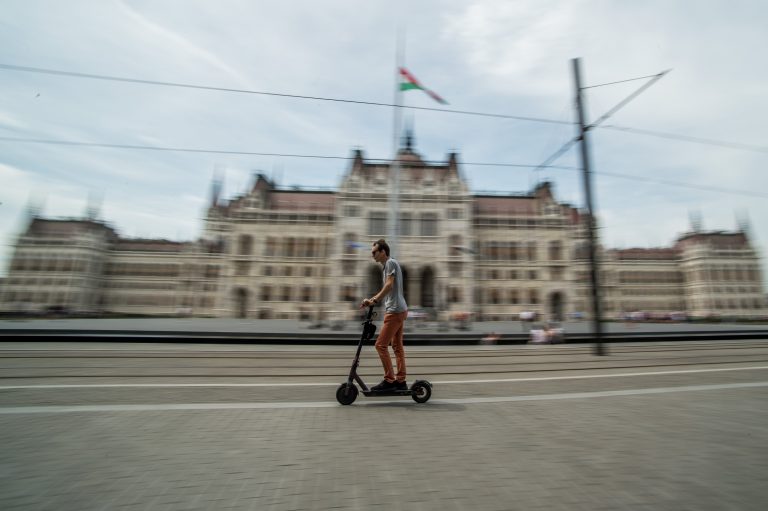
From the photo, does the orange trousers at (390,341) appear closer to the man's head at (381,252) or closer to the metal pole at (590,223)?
the man's head at (381,252)

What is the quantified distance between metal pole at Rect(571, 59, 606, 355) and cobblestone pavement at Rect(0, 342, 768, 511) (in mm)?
4942

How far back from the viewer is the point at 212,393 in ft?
13.2

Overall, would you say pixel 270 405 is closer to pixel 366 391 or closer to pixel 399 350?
pixel 366 391

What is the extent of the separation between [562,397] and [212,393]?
4.07 meters

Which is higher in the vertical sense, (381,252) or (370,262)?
(370,262)

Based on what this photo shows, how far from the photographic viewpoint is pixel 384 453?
233cm

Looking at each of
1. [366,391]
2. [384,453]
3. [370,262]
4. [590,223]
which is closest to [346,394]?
[366,391]

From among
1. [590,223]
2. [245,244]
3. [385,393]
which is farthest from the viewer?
[245,244]

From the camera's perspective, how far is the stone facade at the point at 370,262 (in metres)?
41.1

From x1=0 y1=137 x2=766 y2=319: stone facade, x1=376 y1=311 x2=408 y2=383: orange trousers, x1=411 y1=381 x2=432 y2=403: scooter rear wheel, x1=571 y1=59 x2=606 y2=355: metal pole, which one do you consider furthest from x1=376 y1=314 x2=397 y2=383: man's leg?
x1=0 y1=137 x2=766 y2=319: stone facade

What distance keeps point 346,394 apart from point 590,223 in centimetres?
865

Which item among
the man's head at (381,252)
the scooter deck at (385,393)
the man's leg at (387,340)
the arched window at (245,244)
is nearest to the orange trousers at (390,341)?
the man's leg at (387,340)

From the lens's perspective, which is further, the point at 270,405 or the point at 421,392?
the point at 421,392

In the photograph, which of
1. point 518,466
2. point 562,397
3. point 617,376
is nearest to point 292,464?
point 518,466
